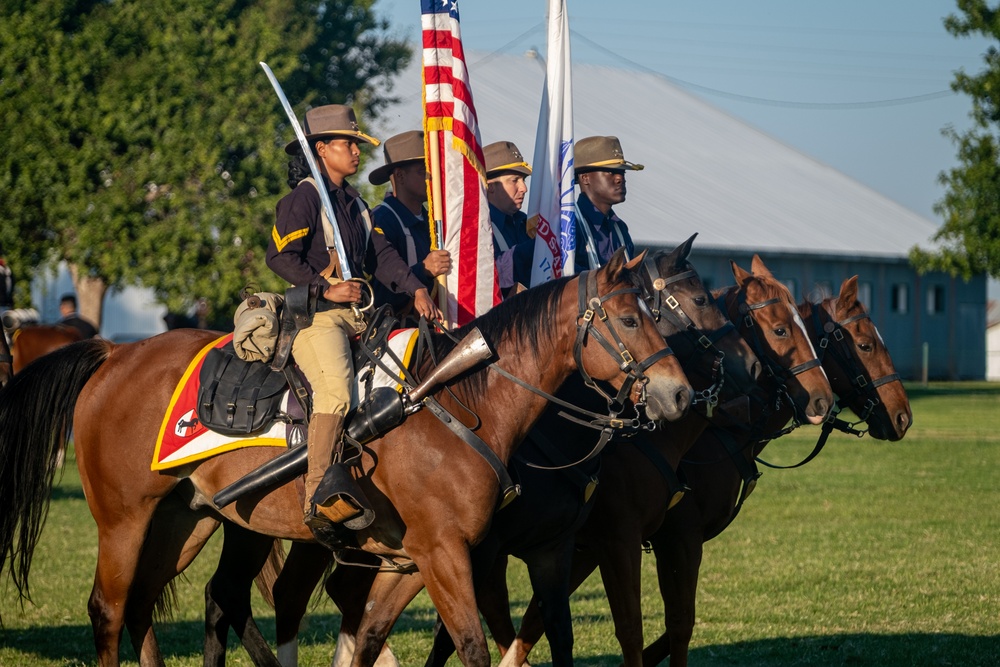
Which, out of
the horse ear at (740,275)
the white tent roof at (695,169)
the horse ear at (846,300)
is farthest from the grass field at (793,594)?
the white tent roof at (695,169)

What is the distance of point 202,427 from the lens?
701 cm

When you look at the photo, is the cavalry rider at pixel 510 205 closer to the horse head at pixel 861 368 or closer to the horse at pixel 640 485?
the horse at pixel 640 485

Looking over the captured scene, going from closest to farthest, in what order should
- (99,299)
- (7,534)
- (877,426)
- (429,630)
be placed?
(7,534)
(877,426)
(429,630)
(99,299)

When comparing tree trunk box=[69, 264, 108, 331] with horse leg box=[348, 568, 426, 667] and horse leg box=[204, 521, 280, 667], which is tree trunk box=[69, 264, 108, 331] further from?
horse leg box=[348, 568, 426, 667]

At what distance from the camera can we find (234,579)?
809 cm

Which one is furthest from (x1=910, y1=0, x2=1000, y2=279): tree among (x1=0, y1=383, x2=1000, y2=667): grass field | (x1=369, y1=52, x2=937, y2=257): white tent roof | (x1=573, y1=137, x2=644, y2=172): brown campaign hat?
(x1=573, y1=137, x2=644, y2=172): brown campaign hat

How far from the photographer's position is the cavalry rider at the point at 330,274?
252 inches

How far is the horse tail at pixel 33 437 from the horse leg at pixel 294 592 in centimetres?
155

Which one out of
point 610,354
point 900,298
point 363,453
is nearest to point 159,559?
point 363,453

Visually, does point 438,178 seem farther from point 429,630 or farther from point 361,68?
point 361,68

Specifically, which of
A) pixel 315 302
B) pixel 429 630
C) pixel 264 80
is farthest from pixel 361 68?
pixel 315 302

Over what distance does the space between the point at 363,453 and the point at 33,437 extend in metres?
2.41

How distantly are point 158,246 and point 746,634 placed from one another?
20.0 m

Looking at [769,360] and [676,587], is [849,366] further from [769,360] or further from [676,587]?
[676,587]
